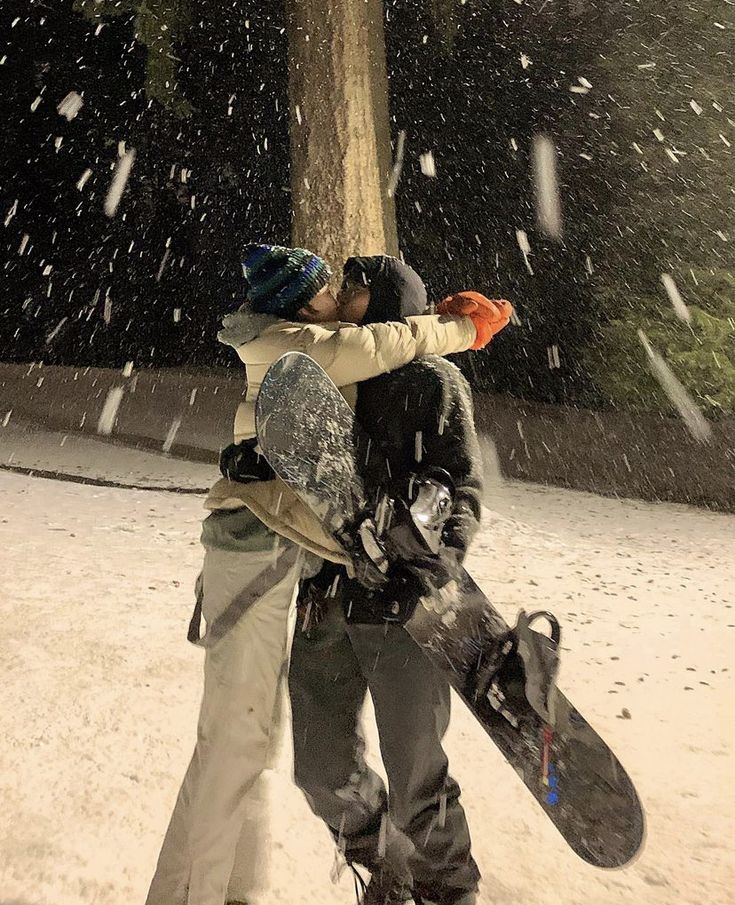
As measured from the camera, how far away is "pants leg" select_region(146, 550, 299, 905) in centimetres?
181

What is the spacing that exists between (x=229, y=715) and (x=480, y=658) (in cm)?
60

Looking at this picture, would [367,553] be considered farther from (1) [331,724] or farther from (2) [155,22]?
(2) [155,22]

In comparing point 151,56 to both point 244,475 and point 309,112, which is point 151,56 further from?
point 244,475

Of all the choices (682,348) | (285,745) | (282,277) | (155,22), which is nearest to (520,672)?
(282,277)

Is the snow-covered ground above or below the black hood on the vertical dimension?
below

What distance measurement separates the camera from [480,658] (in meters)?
1.87

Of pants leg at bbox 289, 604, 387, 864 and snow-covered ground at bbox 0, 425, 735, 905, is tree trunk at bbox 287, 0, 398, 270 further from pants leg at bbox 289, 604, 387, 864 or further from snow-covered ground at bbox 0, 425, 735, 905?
pants leg at bbox 289, 604, 387, 864

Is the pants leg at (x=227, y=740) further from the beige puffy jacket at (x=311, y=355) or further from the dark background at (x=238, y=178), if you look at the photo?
the dark background at (x=238, y=178)

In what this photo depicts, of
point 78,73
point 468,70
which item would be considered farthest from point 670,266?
point 78,73

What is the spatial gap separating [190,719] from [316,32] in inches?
195

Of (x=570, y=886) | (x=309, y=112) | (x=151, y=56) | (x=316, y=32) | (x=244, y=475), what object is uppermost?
(x=151, y=56)

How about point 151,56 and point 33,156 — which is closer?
point 151,56

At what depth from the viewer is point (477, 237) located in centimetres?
1220

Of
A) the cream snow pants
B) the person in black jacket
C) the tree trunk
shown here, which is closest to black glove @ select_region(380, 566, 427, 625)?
the person in black jacket
